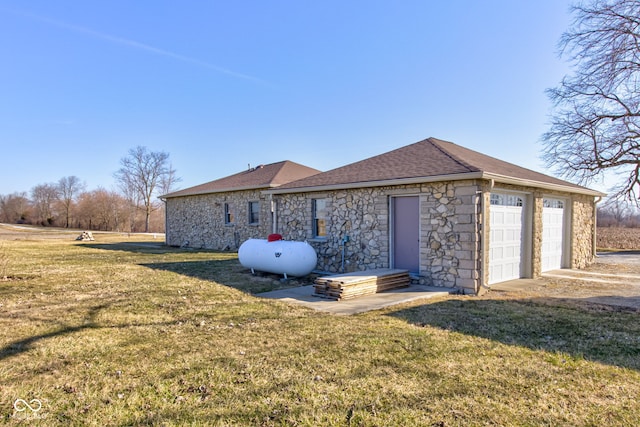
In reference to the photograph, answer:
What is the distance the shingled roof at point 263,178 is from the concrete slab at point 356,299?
27.6 ft

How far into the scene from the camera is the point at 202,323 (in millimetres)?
5668

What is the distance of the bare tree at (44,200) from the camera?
52825 mm

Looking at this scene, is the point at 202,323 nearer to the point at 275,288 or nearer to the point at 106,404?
the point at 106,404

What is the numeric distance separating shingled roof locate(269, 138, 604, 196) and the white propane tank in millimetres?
2215

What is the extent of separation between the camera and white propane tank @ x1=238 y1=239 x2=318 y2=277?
9773 mm

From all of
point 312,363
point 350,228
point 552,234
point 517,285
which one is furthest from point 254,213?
point 312,363

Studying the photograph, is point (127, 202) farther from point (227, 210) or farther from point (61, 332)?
point (61, 332)

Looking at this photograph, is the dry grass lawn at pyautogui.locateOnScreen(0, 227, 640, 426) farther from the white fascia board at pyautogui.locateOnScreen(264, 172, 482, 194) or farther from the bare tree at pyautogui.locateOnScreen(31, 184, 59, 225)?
the bare tree at pyautogui.locateOnScreen(31, 184, 59, 225)

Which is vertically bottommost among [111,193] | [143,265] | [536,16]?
[143,265]

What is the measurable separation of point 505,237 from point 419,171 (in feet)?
9.48

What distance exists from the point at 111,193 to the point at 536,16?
4982cm

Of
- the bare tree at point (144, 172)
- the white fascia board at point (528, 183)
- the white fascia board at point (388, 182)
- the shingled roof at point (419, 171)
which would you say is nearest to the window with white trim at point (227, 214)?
the shingled roof at point (419, 171)

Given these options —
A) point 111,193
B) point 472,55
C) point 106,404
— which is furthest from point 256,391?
point 111,193

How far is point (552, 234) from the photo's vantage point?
12148 mm
